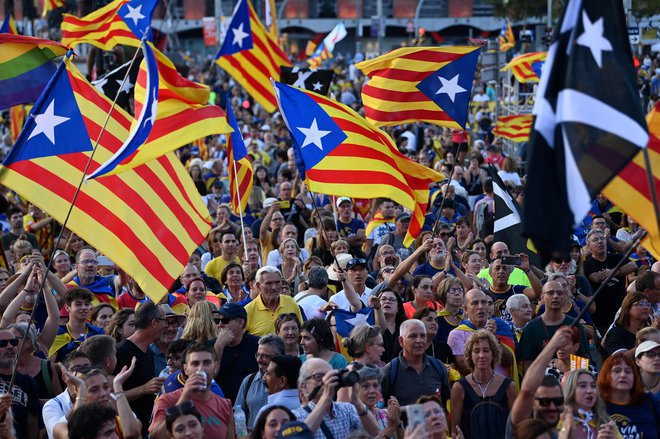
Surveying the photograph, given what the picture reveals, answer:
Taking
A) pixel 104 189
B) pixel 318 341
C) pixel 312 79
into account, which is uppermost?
pixel 104 189

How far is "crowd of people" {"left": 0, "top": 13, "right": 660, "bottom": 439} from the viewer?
6.63 metres

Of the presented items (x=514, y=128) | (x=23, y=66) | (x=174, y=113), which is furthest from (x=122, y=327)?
(x=514, y=128)

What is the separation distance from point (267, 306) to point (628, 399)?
2.87 metres

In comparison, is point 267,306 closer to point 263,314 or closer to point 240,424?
point 263,314

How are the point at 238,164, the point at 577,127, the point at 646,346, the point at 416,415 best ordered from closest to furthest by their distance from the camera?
the point at 416,415 < the point at 577,127 < the point at 646,346 < the point at 238,164

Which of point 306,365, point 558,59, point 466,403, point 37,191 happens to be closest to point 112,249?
point 37,191

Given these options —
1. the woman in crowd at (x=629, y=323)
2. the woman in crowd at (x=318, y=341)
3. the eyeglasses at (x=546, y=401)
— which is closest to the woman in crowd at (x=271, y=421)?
the eyeglasses at (x=546, y=401)

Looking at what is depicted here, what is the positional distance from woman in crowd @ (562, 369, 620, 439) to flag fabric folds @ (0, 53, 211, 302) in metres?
2.60

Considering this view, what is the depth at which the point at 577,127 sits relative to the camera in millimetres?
5570

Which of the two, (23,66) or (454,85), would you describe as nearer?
(23,66)

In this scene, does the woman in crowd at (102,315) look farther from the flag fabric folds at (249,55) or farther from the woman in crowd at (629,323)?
the flag fabric folds at (249,55)

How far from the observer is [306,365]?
6789mm

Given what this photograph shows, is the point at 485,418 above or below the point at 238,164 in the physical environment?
below

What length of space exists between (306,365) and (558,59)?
2.17m
